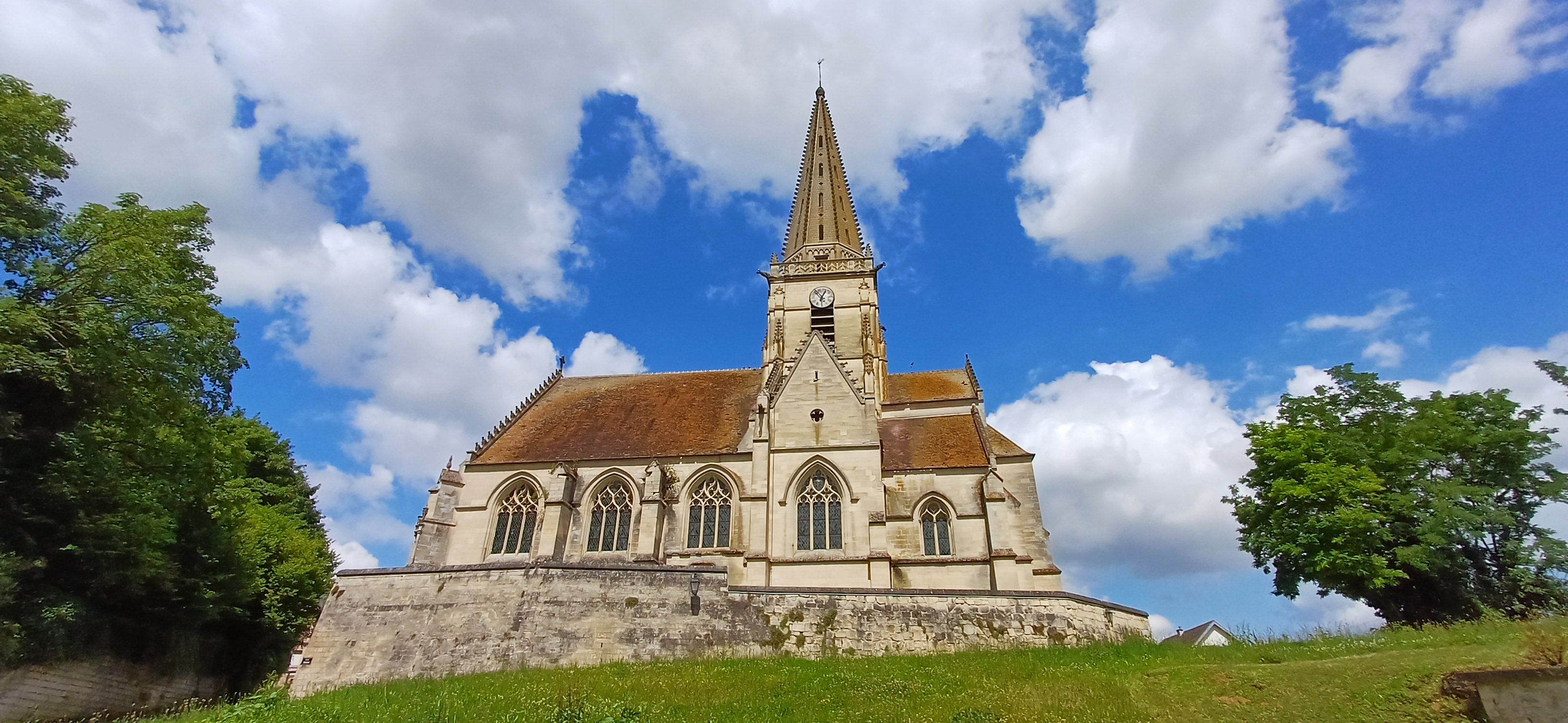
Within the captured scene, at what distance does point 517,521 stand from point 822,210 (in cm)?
2135

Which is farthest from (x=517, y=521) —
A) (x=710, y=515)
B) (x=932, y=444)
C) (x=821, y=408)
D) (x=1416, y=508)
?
(x=1416, y=508)

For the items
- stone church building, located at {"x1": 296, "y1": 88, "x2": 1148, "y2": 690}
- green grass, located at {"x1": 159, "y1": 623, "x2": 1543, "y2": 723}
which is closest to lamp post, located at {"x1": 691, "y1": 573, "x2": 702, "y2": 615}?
stone church building, located at {"x1": 296, "y1": 88, "x2": 1148, "y2": 690}

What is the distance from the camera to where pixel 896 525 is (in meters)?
22.8

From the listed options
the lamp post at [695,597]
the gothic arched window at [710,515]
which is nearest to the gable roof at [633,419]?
the gothic arched window at [710,515]

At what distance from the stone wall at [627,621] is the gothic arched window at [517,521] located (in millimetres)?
6649

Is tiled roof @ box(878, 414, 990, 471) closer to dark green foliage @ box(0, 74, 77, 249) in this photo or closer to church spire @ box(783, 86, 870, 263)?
church spire @ box(783, 86, 870, 263)

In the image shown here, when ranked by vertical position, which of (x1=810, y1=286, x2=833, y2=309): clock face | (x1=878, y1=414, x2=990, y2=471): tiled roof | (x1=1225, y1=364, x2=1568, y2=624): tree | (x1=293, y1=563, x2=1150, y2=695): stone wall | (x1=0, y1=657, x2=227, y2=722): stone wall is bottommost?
(x1=0, y1=657, x2=227, y2=722): stone wall

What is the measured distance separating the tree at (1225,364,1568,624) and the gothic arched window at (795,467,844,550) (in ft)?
40.4

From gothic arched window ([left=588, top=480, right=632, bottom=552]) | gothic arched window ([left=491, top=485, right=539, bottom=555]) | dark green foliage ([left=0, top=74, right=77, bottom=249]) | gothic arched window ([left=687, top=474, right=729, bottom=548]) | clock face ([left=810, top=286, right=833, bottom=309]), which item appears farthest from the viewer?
clock face ([left=810, top=286, right=833, bottom=309])

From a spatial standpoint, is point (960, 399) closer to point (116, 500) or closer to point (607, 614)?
point (607, 614)

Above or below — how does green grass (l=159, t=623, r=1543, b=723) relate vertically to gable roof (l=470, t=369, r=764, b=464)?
below

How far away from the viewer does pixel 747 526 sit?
74.4ft

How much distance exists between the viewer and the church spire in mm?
35000

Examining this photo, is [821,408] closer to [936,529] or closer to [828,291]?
[936,529]
